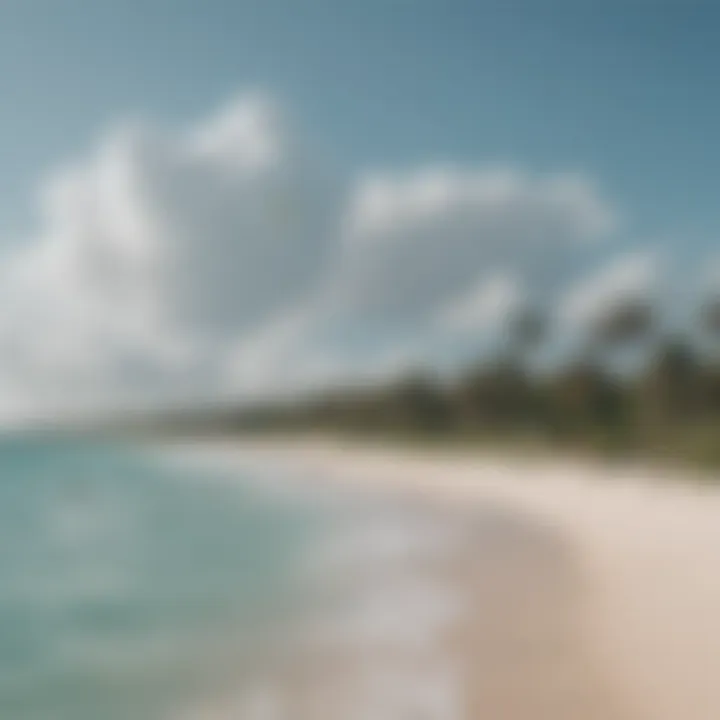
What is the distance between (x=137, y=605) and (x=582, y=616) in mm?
5719

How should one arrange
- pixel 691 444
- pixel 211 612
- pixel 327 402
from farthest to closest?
pixel 327 402, pixel 691 444, pixel 211 612

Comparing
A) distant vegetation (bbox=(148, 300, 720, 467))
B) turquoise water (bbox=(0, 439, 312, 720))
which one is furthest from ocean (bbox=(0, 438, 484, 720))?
distant vegetation (bbox=(148, 300, 720, 467))

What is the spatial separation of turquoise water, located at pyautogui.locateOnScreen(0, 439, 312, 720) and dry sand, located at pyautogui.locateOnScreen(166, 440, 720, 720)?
1.24 meters

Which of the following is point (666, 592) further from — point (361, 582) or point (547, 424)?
point (547, 424)

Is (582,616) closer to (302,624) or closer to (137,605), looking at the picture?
(302,624)

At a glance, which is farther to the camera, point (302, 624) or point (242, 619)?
point (242, 619)

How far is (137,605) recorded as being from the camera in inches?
386

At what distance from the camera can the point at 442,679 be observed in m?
5.57

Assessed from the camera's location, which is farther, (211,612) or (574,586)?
(211,612)

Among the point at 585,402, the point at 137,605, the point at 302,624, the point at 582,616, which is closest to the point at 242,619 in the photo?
the point at 302,624

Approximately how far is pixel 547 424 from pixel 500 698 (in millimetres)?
33753

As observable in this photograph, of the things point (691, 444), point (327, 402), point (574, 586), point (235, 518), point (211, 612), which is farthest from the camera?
point (327, 402)

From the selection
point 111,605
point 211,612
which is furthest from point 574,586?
point 111,605

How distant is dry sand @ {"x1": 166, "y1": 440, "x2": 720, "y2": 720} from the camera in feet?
16.1
